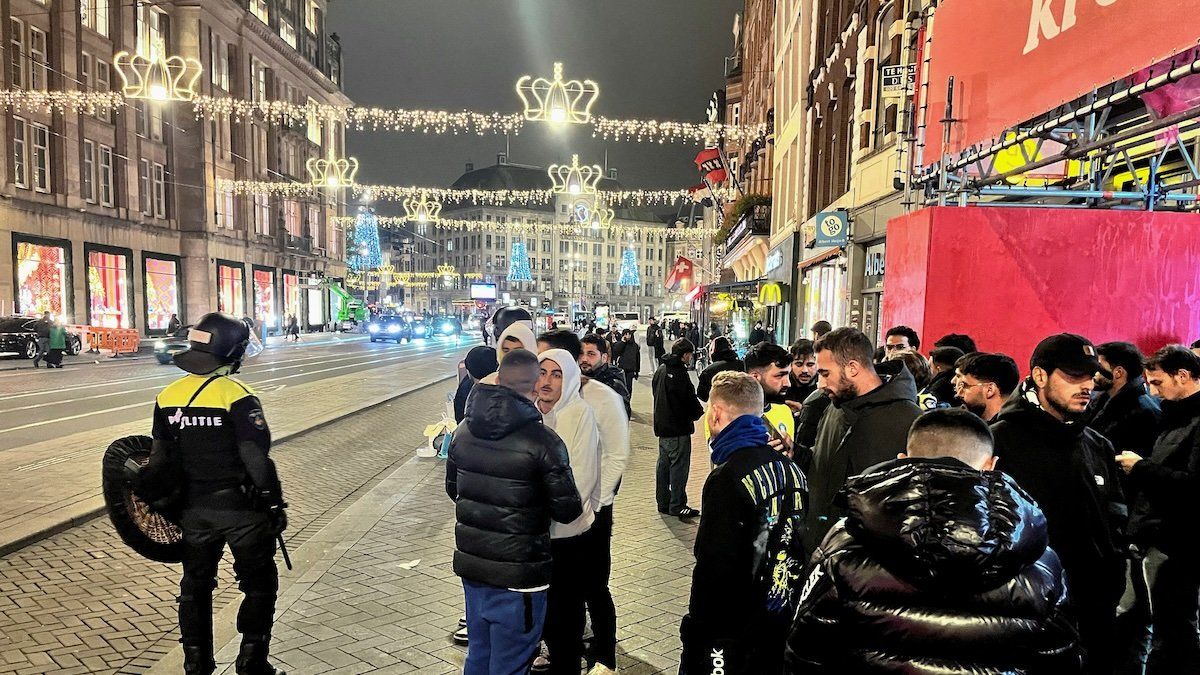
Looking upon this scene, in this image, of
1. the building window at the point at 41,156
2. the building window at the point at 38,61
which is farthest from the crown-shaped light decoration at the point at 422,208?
the building window at the point at 38,61

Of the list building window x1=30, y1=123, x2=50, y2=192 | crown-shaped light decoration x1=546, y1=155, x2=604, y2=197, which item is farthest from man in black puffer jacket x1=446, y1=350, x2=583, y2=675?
building window x1=30, y1=123, x2=50, y2=192

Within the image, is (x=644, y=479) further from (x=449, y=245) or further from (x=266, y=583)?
(x=449, y=245)

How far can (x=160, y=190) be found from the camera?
3828cm

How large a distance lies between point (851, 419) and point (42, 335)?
27249 mm

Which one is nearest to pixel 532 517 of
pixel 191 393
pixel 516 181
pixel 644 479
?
pixel 191 393

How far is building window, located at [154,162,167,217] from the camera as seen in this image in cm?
3772

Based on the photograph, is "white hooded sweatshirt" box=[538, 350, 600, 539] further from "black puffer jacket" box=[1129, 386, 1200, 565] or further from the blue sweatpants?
"black puffer jacket" box=[1129, 386, 1200, 565]

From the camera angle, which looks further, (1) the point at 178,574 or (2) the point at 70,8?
(2) the point at 70,8

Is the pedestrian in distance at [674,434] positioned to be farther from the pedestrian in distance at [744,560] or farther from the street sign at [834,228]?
the street sign at [834,228]

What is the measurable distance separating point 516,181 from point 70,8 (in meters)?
87.8

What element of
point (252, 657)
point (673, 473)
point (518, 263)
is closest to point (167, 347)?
point (673, 473)

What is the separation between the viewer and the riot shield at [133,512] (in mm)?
3584

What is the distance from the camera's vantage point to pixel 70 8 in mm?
30141

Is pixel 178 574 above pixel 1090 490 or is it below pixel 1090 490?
below
